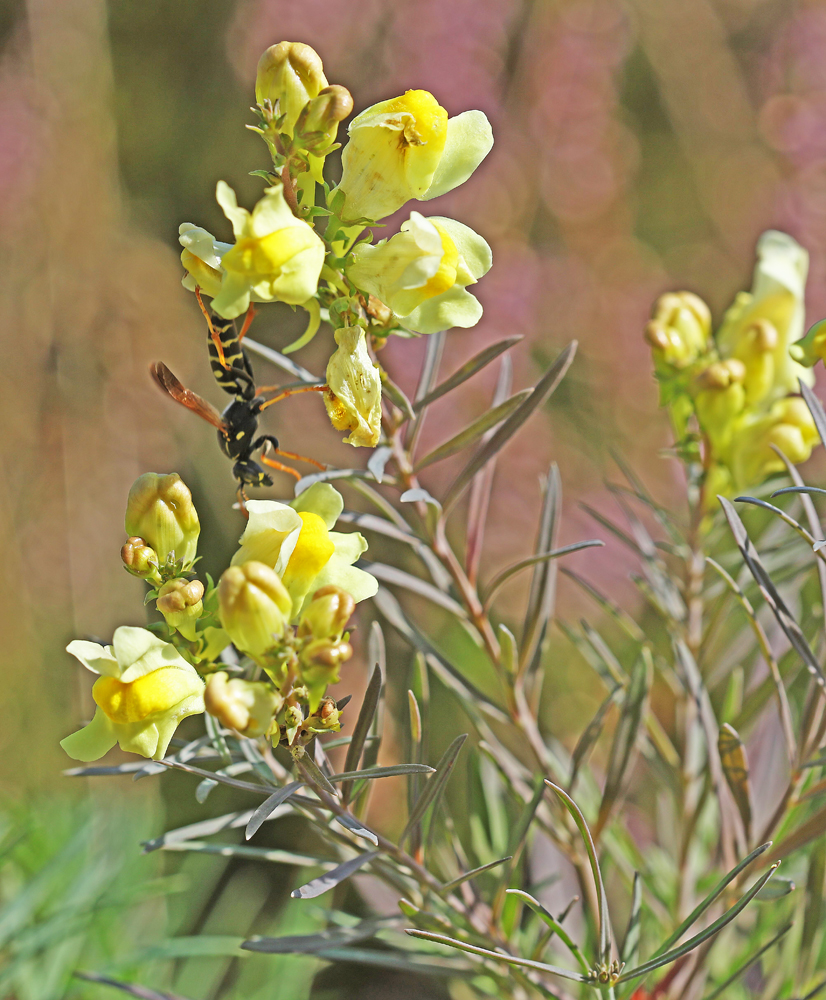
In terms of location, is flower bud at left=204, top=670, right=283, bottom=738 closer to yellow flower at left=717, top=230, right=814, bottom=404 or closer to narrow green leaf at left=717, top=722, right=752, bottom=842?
narrow green leaf at left=717, top=722, right=752, bottom=842

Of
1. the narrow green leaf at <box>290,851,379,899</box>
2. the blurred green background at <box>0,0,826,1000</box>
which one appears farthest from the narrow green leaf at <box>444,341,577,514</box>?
the blurred green background at <box>0,0,826,1000</box>

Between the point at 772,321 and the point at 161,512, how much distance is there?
18.2 inches

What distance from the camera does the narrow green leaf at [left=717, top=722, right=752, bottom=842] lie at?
481 millimetres

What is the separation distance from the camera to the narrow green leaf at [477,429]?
1.62ft

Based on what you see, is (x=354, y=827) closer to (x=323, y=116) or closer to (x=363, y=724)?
(x=363, y=724)

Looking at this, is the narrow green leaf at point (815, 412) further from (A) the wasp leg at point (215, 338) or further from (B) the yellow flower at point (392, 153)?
(A) the wasp leg at point (215, 338)

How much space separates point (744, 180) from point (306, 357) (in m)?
1.16

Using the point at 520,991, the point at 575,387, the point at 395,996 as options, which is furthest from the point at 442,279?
the point at 575,387

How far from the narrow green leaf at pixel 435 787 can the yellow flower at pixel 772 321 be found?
0.36m

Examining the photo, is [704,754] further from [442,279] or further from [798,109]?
[798,109]

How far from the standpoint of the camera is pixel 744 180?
2021 millimetres

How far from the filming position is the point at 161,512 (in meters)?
0.43

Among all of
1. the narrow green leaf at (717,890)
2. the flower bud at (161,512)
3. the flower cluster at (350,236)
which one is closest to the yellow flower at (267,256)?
the flower cluster at (350,236)

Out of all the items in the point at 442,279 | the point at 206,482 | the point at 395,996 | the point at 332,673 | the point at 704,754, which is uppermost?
the point at 442,279
